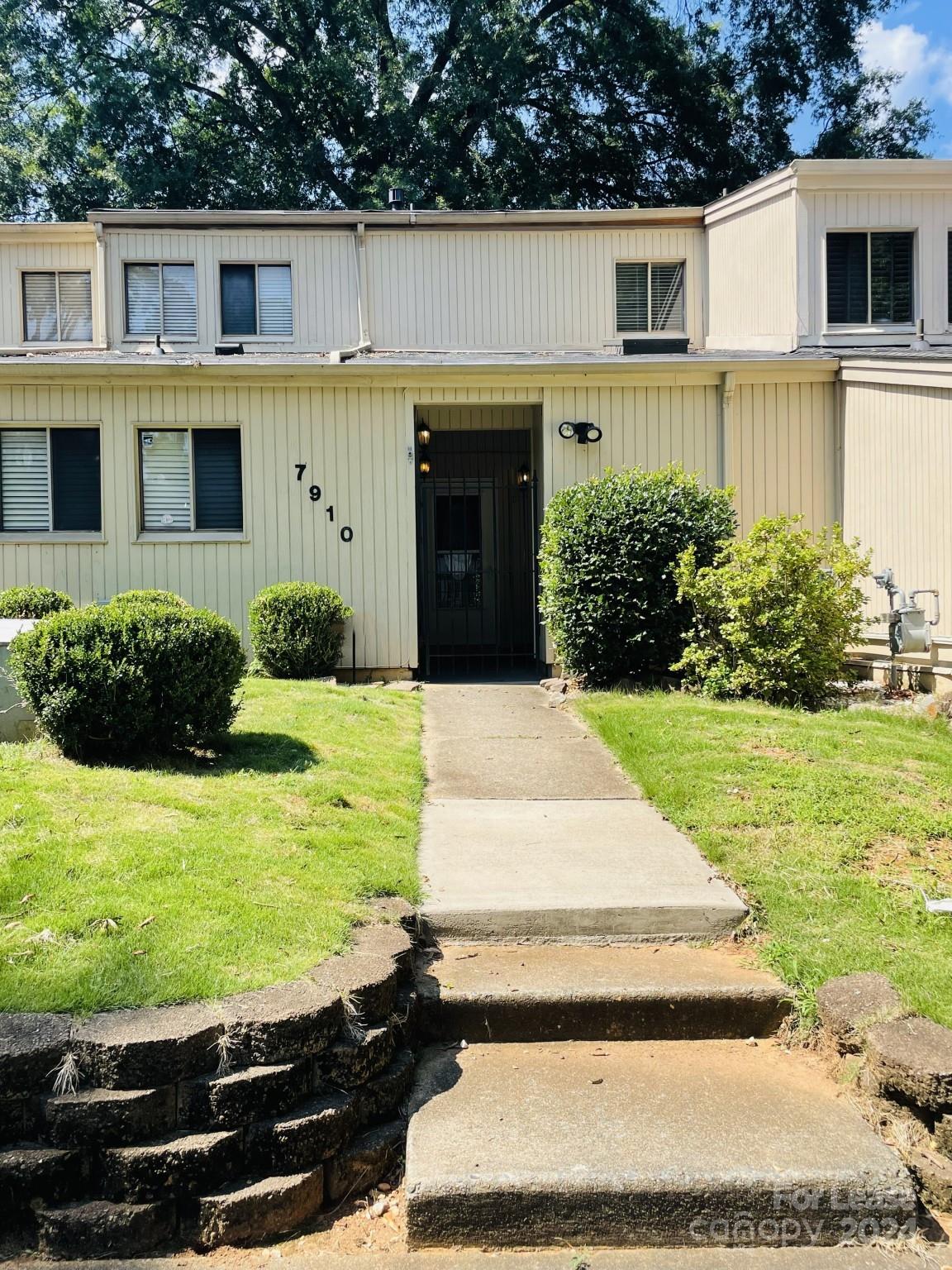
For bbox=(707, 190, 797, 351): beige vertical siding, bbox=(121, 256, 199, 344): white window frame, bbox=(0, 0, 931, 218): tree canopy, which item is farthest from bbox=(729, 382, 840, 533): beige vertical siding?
bbox=(0, 0, 931, 218): tree canopy

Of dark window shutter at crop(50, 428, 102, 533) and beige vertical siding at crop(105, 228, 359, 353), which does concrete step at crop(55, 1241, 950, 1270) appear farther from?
beige vertical siding at crop(105, 228, 359, 353)

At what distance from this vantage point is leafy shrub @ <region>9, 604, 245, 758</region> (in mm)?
5781

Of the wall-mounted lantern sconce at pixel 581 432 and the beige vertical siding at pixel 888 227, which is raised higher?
the beige vertical siding at pixel 888 227

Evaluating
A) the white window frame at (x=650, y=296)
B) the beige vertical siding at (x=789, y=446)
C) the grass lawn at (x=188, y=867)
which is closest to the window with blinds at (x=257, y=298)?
the white window frame at (x=650, y=296)

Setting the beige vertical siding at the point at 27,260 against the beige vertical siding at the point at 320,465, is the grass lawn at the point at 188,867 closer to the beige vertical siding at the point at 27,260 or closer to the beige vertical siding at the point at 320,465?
the beige vertical siding at the point at 320,465

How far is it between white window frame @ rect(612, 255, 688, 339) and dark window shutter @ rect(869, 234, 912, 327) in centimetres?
266

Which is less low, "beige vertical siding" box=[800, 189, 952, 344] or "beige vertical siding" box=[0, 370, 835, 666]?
"beige vertical siding" box=[800, 189, 952, 344]

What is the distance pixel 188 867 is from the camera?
4383 millimetres

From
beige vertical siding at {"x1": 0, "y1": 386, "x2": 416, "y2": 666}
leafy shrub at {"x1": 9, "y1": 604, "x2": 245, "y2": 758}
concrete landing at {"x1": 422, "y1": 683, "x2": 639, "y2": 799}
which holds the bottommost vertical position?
concrete landing at {"x1": 422, "y1": 683, "x2": 639, "y2": 799}

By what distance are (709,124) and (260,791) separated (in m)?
22.6

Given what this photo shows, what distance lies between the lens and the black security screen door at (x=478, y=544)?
14680mm

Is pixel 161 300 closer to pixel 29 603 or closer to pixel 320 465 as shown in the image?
pixel 320 465

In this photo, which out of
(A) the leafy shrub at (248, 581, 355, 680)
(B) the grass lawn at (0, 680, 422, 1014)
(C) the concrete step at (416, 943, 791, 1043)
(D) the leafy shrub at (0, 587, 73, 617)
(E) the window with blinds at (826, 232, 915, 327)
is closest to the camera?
(B) the grass lawn at (0, 680, 422, 1014)

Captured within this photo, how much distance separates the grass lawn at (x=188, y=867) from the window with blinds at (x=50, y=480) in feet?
19.3
